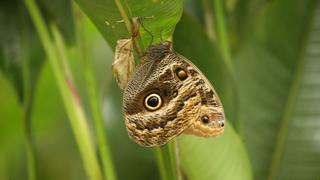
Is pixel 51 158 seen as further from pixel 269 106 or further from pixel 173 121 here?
pixel 173 121

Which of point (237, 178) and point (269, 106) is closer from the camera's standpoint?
point (237, 178)

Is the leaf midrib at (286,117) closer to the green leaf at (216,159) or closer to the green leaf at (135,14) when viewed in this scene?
the green leaf at (216,159)

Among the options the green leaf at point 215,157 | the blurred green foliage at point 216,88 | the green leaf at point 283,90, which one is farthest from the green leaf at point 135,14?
the green leaf at point 283,90

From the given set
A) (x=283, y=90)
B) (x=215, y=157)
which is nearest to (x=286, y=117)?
(x=283, y=90)

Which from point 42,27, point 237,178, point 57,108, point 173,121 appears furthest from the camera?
point 57,108

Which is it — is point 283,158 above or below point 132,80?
below

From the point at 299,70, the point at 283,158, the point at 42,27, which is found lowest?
the point at 283,158

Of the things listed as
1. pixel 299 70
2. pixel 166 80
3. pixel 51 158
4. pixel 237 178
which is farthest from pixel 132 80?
pixel 51 158

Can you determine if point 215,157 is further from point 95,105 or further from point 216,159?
point 95,105
